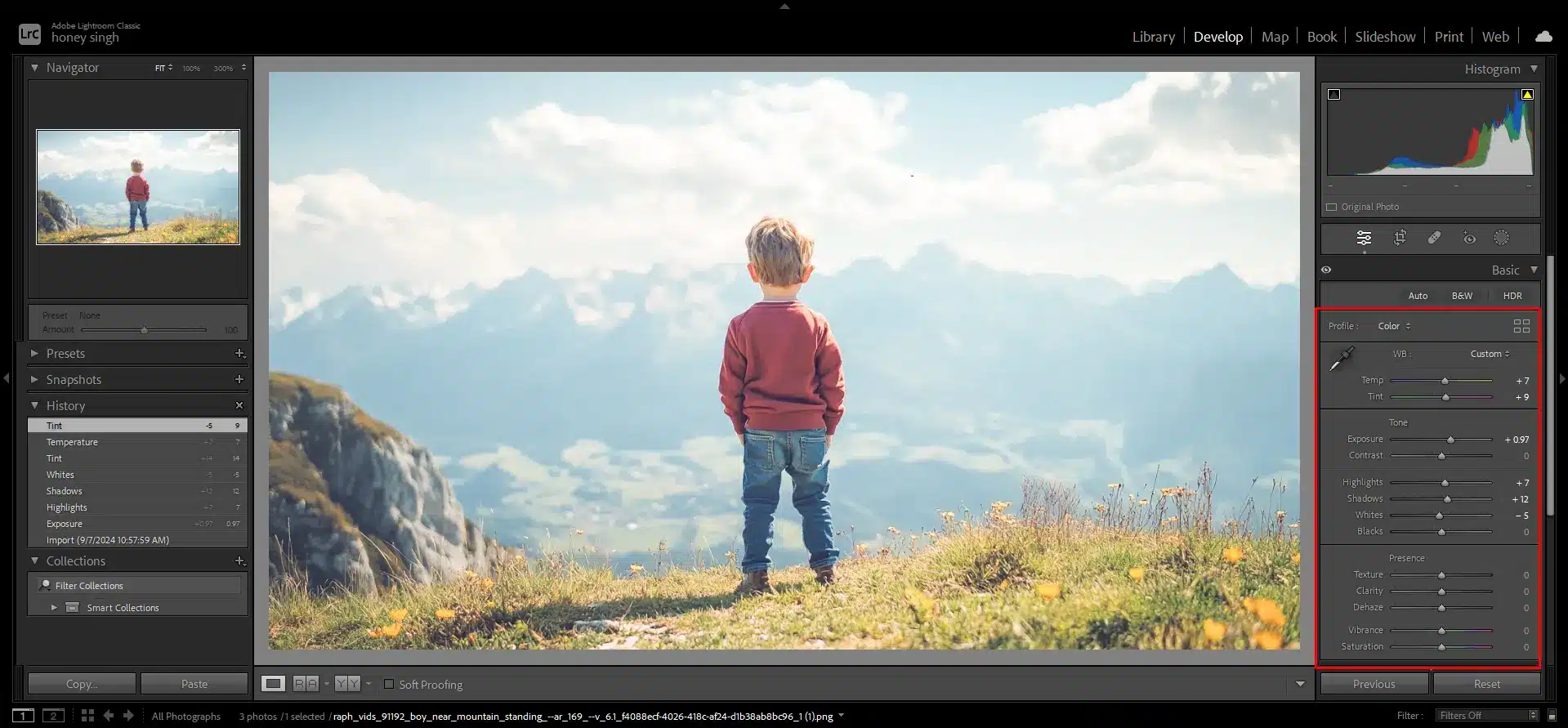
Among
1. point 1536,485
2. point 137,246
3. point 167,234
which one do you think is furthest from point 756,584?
point 1536,485

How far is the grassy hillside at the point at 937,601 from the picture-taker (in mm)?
4727

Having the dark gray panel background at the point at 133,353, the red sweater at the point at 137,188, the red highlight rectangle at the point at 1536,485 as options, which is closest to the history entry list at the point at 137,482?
the dark gray panel background at the point at 133,353

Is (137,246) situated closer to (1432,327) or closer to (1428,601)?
(1432,327)

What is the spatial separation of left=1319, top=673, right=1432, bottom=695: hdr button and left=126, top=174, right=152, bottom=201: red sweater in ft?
21.9

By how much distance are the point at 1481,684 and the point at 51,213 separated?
793cm

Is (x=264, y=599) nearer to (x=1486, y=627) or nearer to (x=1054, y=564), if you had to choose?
(x=1054, y=564)

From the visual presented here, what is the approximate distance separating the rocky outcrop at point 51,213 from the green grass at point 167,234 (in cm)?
3

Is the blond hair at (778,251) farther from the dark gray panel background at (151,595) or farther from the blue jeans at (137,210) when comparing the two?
the dark gray panel background at (151,595)

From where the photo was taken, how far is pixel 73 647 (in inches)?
181

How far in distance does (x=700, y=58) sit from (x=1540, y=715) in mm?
5605

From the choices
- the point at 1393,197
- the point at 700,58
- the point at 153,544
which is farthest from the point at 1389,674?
the point at 153,544

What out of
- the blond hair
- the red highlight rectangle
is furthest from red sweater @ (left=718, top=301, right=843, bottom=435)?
the red highlight rectangle

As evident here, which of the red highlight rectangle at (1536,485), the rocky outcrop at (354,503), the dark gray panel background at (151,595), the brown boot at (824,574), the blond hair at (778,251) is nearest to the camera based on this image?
the red highlight rectangle at (1536,485)

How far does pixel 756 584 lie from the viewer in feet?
17.7
